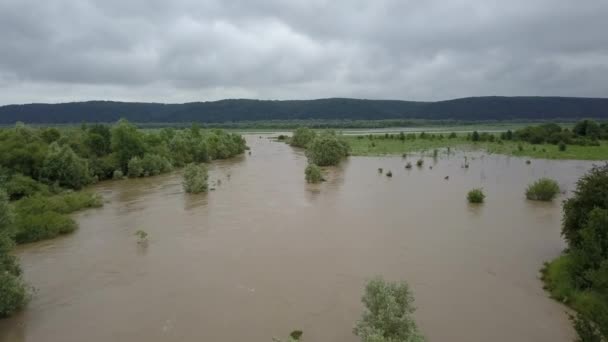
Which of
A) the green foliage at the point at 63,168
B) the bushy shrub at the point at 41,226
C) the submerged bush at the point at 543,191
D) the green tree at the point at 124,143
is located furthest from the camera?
the green tree at the point at 124,143

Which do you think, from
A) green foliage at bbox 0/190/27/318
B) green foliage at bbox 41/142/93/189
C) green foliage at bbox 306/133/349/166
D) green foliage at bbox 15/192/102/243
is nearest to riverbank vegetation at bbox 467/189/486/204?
green foliage at bbox 306/133/349/166

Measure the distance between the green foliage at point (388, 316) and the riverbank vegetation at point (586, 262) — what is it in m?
3.68

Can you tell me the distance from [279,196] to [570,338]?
76.7ft

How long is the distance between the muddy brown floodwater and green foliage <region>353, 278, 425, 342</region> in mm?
2028

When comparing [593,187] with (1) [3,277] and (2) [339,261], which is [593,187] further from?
(1) [3,277]

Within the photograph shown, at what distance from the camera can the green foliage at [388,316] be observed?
380 inches

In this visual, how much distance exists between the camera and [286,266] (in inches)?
683

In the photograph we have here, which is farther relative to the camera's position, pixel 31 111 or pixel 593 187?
pixel 31 111

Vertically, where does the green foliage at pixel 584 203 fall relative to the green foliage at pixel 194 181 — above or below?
above

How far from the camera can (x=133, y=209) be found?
94.3ft

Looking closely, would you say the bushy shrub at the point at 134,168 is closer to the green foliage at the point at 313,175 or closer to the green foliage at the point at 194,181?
the green foliage at the point at 194,181

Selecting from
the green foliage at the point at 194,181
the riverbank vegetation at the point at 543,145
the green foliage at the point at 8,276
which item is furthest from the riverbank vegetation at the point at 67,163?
the riverbank vegetation at the point at 543,145

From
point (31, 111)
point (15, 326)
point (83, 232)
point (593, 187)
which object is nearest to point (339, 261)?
point (593, 187)

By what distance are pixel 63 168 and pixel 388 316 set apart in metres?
33.9
